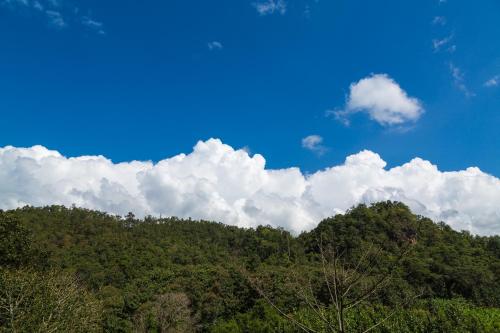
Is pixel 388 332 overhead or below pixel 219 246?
below

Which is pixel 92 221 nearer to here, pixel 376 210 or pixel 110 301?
pixel 110 301

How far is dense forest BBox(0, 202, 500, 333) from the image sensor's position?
6457 mm

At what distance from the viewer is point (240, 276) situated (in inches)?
2277

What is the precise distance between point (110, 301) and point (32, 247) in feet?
55.6

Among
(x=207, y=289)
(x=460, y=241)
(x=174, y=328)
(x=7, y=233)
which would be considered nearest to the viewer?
(x=7, y=233)

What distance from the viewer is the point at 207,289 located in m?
58.1

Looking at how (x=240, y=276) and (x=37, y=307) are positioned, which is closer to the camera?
(x=37, y=307)

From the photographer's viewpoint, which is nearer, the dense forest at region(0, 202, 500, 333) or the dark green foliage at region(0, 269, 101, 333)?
Result: the dense forest at region(0, 202, 500, 333)

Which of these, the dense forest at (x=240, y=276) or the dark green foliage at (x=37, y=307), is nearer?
the dense forest at (x=240, y=276)

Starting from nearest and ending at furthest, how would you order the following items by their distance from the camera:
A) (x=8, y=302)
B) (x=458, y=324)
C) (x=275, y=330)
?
(x=8, y=302)
(x=458, y=324)
(x=275, y=330)

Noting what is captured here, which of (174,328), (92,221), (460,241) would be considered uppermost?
(92,221)

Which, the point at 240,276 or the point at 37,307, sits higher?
the point at 240,276

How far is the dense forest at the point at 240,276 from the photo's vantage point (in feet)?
21.2

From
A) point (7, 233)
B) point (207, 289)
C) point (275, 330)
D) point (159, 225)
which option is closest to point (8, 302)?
point (7, 233)
